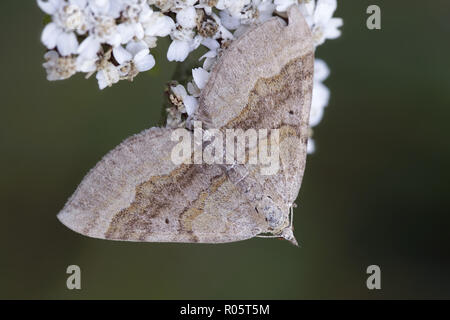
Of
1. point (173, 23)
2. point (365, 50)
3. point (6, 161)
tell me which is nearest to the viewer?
point (173, 23)

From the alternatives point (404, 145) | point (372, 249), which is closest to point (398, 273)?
point (372, 249)

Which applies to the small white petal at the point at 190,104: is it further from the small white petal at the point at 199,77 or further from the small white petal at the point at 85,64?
the small white petal at the point at 85,64

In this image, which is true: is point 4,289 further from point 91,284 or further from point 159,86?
point 159,86

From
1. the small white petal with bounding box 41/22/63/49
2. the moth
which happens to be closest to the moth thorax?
the moth

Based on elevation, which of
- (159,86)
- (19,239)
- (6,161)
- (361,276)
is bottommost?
(361,276)

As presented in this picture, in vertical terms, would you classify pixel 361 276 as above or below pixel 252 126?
below

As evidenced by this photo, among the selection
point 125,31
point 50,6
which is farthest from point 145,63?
point 50,6

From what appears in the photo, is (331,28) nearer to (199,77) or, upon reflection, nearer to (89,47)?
(199,77)

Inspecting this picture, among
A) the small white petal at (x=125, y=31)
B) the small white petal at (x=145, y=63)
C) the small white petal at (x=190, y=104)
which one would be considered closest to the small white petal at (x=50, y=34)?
the small white petal at (x=125, y=31)
